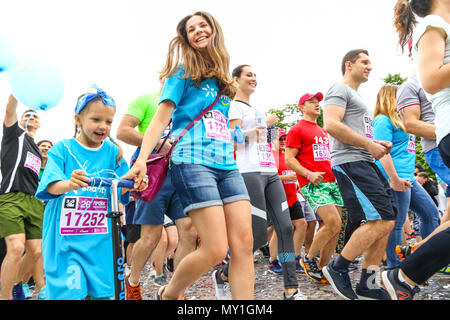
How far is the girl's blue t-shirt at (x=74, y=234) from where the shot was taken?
2.54m

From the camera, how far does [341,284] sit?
3482mm

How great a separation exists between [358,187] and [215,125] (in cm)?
167

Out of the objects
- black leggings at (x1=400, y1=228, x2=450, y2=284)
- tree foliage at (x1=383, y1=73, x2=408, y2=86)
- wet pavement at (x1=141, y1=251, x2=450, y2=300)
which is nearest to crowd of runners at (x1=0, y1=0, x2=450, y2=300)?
black leggings at (x1=400, y1=228, x2=450, y2=284)

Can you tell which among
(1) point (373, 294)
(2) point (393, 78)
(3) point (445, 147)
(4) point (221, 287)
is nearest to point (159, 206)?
(4) point (221, 287)

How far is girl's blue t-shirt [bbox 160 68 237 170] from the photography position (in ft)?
8.02

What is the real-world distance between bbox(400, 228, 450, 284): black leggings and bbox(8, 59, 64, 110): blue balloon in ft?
11.1

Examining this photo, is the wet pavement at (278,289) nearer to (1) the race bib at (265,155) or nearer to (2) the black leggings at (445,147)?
(1) the race bib at (265,155)

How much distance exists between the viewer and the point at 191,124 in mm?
2494

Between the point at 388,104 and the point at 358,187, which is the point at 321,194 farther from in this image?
the point at 388,104

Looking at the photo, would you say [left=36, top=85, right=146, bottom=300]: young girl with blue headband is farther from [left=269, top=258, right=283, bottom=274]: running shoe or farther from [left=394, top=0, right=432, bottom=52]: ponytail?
[left=269, top=258, right=283, bottom=274]: running shoe

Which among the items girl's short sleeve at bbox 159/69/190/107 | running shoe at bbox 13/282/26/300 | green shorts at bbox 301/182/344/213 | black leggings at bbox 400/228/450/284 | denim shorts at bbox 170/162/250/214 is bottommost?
running shoe at bbox 13/282/26/300

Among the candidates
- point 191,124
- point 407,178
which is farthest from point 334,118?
point 191,124
